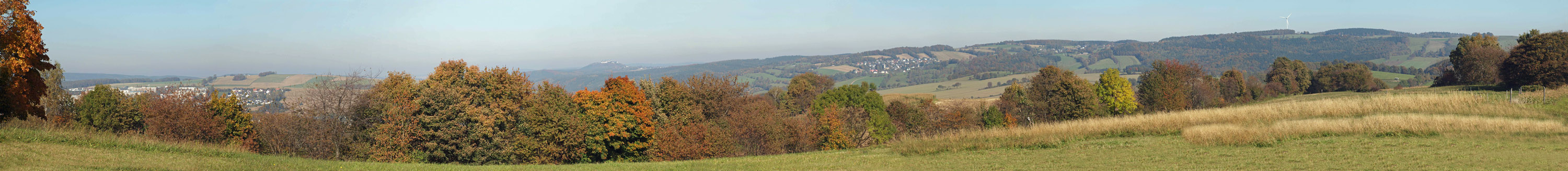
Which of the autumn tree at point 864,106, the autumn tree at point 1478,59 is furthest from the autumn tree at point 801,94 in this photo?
the autumn tree at point 1478,59

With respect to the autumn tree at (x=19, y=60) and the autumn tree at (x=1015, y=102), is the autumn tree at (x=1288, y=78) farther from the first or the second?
the autumn tree at (x=19, y=60)

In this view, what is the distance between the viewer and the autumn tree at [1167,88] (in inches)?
2616

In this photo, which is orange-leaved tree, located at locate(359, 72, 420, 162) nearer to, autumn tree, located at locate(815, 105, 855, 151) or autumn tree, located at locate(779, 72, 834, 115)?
autumn tree, located at locate(815, 105, 855, 151)

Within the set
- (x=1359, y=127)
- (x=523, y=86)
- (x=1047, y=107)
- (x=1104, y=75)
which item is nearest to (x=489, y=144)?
(x=523, y=86)

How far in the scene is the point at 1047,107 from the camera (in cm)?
5978

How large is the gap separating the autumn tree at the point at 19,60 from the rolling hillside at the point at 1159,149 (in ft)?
3.21

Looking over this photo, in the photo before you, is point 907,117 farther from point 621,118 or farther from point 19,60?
point 19,60

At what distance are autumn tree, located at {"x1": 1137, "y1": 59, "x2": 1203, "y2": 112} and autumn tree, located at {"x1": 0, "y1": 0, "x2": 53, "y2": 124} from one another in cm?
6550

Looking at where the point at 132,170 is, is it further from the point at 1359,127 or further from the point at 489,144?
the point at 1359,127

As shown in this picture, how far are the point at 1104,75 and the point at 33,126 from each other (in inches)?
2479

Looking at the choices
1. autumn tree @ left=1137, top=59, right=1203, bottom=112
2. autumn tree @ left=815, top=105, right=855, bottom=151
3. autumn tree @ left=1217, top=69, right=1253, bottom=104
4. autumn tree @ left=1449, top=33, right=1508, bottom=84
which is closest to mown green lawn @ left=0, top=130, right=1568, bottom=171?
autumn tree @ left=815, top=105, right=855, bottom=151

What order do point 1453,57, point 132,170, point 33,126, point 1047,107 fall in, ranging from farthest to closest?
point 1453,57, point 1047,107, point 33,126, point 132,170

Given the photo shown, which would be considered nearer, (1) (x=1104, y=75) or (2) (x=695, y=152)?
(2) (x=695, y=152)

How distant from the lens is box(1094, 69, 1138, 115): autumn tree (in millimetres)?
62344
